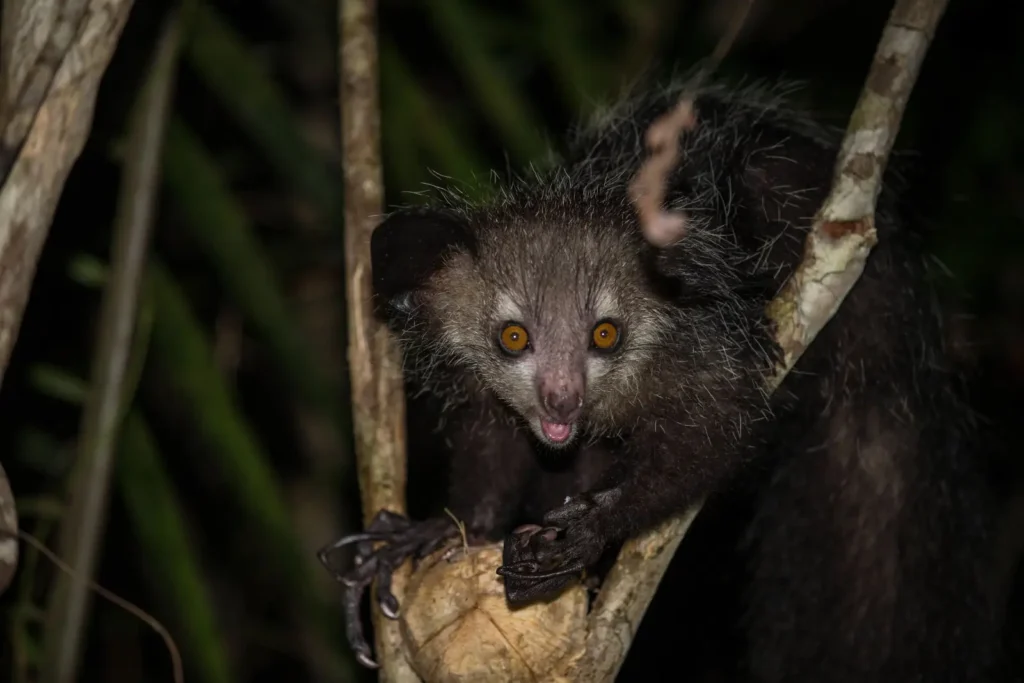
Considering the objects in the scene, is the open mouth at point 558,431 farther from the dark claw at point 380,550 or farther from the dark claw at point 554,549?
the dark claw at point 380,550

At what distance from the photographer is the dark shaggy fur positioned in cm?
324

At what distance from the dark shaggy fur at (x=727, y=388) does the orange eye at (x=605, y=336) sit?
0.04 metres

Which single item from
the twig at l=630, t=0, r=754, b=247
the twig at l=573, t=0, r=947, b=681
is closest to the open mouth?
the twig at l=573, t=0, r=947, b=681

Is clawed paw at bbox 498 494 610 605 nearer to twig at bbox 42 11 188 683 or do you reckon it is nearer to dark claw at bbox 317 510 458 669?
dark claw at bbox 317 510 458 669

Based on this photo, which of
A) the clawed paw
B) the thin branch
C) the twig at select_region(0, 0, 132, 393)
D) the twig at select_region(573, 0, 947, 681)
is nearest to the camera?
the thin branch

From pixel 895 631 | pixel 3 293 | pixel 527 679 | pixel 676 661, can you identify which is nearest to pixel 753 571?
pixel 895 631

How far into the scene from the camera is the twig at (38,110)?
8.58 ft

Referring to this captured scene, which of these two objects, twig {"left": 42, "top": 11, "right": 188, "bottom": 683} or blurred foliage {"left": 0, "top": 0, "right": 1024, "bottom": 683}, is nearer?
twig {"left": 42, "top": 11, "right": 188, "bottom": 683}

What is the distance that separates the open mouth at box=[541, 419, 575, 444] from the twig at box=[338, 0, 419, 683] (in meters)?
0.37

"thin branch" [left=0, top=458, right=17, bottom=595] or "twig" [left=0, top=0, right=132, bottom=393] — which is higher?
"twig" [left=0, top=0, right=132, bottom=393]

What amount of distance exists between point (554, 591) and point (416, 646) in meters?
0.33

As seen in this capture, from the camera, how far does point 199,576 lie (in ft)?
11.1

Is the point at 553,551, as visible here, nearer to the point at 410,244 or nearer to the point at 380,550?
the point at 380,550

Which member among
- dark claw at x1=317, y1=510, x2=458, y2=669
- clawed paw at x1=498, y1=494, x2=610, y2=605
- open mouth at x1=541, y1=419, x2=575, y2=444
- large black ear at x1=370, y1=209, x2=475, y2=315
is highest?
large black ear at x1=370, y1=209, x2=475, y2=315
